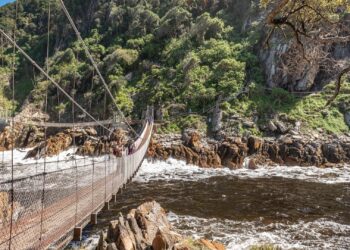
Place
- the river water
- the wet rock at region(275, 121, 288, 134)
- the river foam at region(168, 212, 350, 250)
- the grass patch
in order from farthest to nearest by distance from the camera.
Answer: the grass patch
the wet rock at region(275, 121, 288, 134)
the river water
the river foam at region(168, 212, 350, 250)

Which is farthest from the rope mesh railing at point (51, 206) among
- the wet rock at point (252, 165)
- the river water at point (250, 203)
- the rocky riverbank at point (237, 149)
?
the wet rock at point (252, 165)

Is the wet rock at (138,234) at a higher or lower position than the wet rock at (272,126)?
lower

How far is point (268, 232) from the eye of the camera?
7.92 meters

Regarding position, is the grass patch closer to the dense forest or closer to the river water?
the dense forest

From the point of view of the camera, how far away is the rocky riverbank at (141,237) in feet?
17.7

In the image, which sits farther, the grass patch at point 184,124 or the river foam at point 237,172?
the grass patch at point 184,124

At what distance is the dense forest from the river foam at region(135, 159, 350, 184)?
3.32m

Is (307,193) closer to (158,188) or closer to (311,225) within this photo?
(311,225)

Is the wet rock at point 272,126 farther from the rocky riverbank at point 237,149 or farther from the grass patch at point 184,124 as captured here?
the grass patch at point 184,124

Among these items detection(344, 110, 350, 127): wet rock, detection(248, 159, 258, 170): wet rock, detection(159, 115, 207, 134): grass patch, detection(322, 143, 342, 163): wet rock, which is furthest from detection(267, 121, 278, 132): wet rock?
detection(344, 110, 350, 127): wet rock

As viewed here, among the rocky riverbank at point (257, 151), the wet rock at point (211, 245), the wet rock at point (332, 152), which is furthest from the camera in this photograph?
the wet rock at point (332, 152)

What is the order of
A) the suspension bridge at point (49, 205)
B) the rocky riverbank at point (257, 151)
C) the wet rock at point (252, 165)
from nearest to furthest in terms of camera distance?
the suspension bridge at point (49, 205) → the wet rock at point (252, 165) → the rocky riverbank at point (257, 151)

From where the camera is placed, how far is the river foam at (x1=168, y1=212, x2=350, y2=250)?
7.22 meters

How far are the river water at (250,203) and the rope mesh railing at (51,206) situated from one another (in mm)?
1169
